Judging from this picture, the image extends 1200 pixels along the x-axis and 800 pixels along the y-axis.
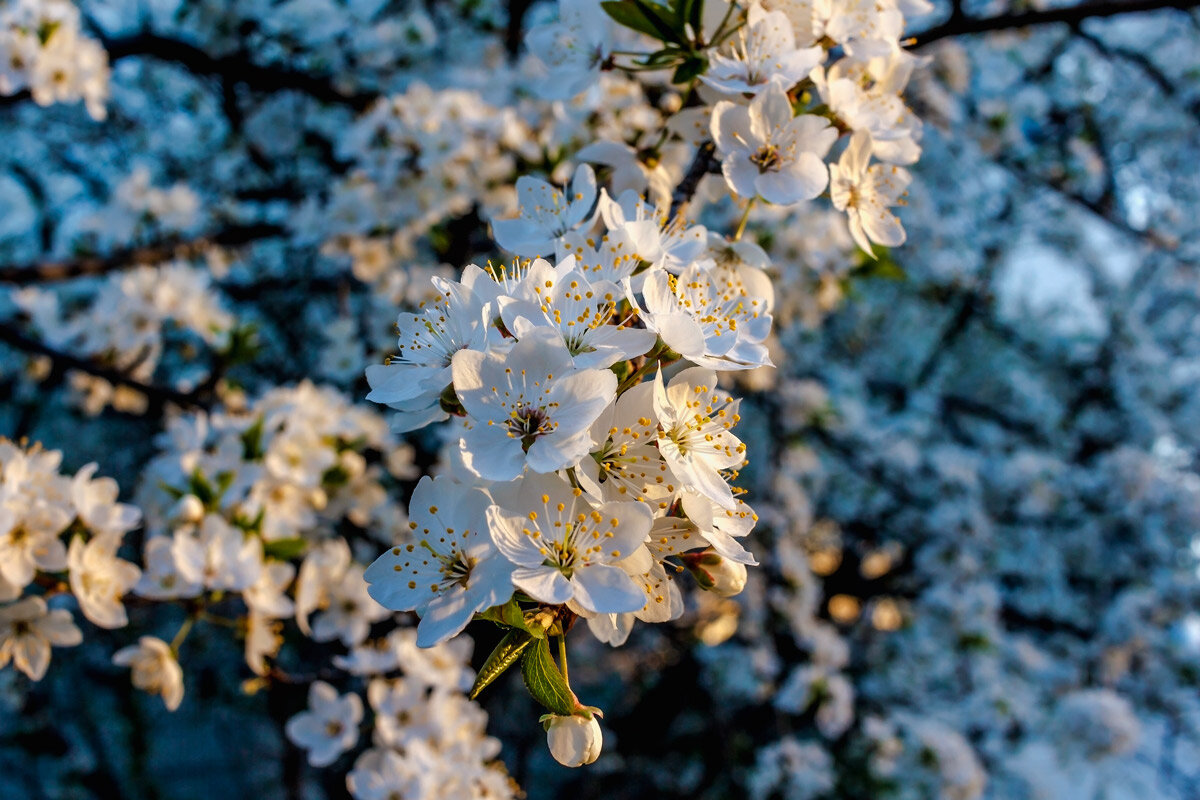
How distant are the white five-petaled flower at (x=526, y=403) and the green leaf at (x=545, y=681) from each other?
0.19m

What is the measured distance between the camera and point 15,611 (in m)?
1.35

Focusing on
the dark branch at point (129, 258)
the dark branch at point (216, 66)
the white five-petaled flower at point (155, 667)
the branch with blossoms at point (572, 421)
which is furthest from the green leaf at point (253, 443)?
the dark branch at point (216, 66)

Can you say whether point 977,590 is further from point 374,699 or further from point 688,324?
point 688,324

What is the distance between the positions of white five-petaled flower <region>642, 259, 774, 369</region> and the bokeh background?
1055 mm

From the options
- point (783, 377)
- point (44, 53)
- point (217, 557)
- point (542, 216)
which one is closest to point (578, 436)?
point (542, 216)

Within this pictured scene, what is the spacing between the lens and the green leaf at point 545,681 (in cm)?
77

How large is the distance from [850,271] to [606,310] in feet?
7.17

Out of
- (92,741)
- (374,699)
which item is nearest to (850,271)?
(374,699)

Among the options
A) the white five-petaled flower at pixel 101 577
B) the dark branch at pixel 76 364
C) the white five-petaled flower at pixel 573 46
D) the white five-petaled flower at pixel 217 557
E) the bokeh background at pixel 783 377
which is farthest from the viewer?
the bokeh background at pixel 783 377

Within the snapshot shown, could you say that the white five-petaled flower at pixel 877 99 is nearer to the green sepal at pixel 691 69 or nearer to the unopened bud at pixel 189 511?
the green sepal at pixel 691 69

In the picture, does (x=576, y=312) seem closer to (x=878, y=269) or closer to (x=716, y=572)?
(x=716, y=572)

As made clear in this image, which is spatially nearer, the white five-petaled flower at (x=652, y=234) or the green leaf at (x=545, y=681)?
the green leaf at (x=545, y=681)

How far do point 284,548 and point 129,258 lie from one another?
5.92ft

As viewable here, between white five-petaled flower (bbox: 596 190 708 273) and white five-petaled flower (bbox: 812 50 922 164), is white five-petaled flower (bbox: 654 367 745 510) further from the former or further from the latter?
white five-petaled flower (bbox: 812 50 922 164)
